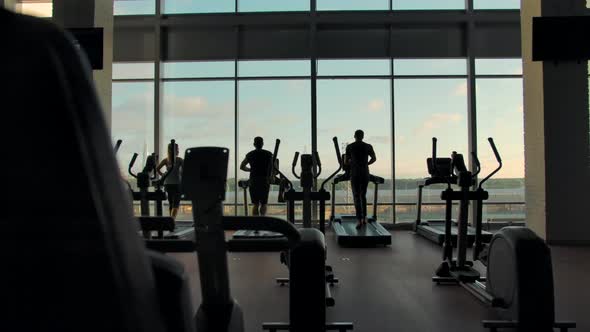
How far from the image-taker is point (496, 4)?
880cm

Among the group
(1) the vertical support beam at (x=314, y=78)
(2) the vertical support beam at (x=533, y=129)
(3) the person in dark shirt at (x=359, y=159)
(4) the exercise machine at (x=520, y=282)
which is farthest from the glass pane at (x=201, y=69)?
(4) the exercise machine at (x=520, y=282)

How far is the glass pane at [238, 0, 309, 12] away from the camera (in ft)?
29.2

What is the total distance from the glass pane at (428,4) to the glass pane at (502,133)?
1648 millimetres

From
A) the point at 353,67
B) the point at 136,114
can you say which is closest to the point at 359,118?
the point at 353,67

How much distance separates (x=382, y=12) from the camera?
8.83 meters

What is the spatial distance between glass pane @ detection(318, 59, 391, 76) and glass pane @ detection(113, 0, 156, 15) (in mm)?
3858

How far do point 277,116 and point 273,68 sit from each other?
3.54 feet

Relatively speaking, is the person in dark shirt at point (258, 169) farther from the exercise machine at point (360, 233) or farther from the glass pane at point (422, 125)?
the glass pane at point (422, 125)

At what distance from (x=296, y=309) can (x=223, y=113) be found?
734cm

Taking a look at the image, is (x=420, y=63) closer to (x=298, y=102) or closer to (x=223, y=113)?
(x=298, y=102)

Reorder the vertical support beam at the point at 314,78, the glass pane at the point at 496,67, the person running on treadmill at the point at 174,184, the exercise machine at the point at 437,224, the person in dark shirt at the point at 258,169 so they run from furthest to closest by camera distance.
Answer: the glass pane at the point at 496,67 < the vertical support beam at the point at 314,78 < the person running on treadmill at the point at 174,184 < the person in dark shirt at the point at 258,169 < the exercise machine at the point at 437,224

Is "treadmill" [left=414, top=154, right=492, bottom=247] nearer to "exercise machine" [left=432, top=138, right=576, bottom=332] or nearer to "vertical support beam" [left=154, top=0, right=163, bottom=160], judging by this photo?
"exercise machine" [left=432, top=138, right=576, bottom=332]

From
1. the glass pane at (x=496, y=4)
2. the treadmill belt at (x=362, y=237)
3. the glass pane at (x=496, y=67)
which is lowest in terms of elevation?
the treadmill belt at (x=362, y=237)

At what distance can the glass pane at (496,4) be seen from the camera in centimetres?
878
